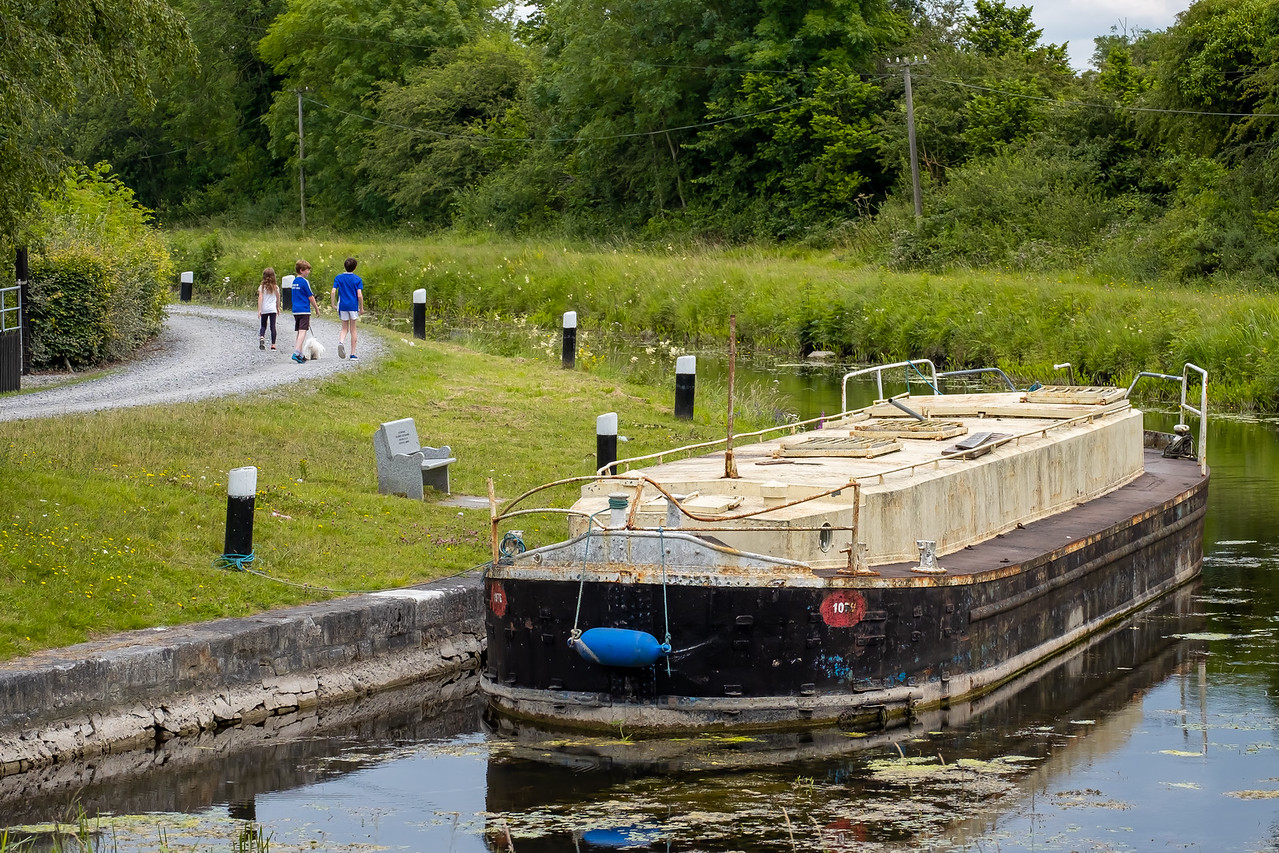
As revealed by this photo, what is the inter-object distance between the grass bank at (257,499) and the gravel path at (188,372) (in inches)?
37.6

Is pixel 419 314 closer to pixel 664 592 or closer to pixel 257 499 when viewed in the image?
pixel 257 499

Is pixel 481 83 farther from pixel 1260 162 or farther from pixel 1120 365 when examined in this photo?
pixel 1120 365

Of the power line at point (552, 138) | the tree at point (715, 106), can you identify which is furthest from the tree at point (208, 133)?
the tree at point (715, 106)

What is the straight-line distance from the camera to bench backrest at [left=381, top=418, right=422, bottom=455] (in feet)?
49.0

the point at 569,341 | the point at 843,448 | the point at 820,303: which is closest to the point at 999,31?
the point at 820,303

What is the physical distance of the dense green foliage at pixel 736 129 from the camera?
3875 cm

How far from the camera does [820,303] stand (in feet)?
122

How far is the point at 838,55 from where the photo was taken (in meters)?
53.0

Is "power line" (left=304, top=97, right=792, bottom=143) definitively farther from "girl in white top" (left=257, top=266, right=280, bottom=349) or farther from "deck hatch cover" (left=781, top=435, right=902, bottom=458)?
"deck hatch cover" (left=781, top=435, right=902, bottom=458)

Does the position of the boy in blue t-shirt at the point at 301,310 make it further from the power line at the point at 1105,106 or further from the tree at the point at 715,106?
the tree at the point at 715,106

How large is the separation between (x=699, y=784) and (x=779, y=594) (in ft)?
4.35

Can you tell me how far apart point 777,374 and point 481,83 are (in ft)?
128

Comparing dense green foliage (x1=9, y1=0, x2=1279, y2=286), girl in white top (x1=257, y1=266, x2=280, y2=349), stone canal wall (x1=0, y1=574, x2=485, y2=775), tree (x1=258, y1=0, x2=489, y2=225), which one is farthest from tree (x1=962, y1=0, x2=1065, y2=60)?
stone canal wall (x1=0, y1=574, x2=485, y2=775)

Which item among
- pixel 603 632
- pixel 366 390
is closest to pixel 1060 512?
pixel 603 632
